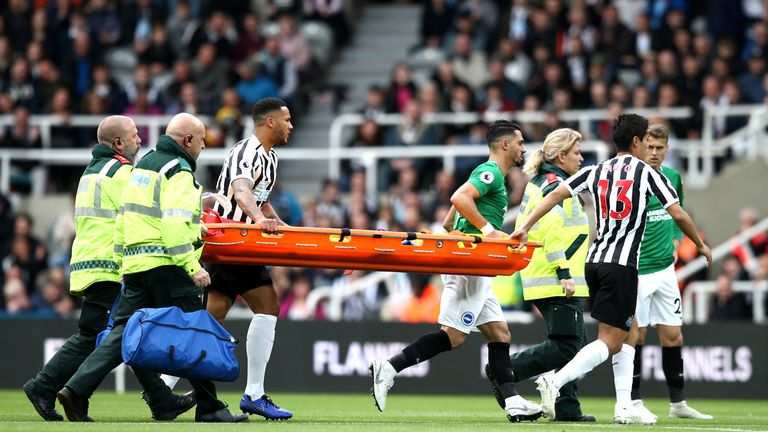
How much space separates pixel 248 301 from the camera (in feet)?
37.7

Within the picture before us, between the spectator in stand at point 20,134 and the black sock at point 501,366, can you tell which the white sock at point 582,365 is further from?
the spectator in stand at point 20,134

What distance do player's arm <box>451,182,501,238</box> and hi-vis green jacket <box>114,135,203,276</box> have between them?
6.46 feet

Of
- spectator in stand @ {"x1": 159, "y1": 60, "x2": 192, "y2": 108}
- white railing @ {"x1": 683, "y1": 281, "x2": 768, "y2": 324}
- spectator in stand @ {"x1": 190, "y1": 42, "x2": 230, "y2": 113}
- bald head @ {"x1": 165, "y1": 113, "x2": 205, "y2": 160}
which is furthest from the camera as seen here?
spectator in stand @ {"x1": 159, "y1": 60, "x2": 192, "y2": 108}

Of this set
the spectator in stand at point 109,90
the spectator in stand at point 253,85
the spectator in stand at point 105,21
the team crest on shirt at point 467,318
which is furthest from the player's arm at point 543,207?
the spectator in stand at point 105,21

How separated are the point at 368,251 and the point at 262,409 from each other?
143 cm

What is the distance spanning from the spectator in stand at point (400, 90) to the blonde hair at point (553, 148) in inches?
385

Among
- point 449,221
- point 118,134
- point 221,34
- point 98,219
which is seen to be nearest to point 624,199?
point 449,221

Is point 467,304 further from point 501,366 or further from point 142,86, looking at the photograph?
point 142,86

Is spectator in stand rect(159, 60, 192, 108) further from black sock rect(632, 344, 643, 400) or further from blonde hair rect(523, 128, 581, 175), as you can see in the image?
blonde hair rect(523, 128, 581, 175)

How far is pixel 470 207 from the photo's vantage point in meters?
11.1

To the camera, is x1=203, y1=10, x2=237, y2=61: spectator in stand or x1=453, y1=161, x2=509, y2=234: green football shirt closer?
x1=453, y1=161, x2=509, y2=234: green football shirt

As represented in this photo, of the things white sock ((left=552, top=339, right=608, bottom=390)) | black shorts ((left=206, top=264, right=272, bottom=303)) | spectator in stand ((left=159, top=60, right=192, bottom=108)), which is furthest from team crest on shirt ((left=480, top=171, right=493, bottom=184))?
spectator in stand ((left=159, top=60, right=192, bottom=108))

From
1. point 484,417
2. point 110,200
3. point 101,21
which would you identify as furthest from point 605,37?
point 110,200

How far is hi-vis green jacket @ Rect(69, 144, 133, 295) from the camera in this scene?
36.3ft
